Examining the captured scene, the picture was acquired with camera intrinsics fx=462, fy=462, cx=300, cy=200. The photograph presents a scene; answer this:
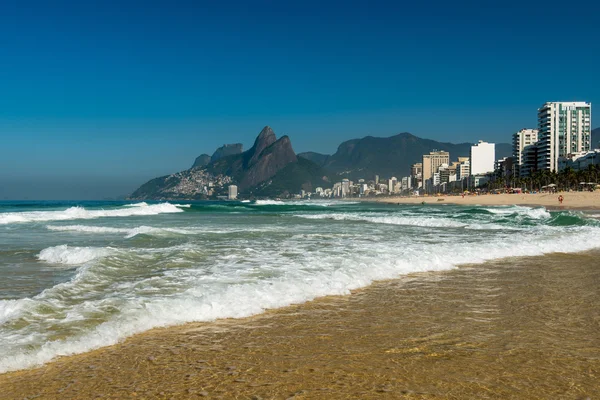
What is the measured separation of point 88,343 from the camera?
492 cm

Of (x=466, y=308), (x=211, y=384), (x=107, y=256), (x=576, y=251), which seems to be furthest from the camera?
(x=576, y=251)

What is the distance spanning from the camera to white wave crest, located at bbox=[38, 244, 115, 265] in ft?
36.7

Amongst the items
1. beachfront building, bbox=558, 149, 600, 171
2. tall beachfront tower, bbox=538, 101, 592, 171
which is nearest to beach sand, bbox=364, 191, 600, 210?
beachfront building, bbox=558, 149, 600, 171

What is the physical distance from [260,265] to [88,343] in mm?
5286

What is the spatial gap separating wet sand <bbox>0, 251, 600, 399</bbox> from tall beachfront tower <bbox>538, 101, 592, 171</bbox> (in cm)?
15766

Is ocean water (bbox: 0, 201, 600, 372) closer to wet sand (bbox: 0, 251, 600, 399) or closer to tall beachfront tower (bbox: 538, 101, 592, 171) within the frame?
wet sand (bbox: 0, 251, 600, 399)

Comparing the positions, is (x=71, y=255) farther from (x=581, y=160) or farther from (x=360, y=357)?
(x=581, y=160)

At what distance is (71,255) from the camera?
1145 cm

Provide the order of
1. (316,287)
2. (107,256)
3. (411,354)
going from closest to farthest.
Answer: (411,354) < (316,287) < (107,256)

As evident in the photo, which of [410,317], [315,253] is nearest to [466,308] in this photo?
[410,317]

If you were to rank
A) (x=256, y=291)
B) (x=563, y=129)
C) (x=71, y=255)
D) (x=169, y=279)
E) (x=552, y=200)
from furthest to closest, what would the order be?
(x=563, y=129), (x=552, y=200), (x=71, y=255), (x=169, y=279), (x=256, y=291)

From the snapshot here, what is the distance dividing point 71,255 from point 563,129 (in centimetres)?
16377

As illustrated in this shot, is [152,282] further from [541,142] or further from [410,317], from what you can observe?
[541,142]

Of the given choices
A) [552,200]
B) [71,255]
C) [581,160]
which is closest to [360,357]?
[71,255]
